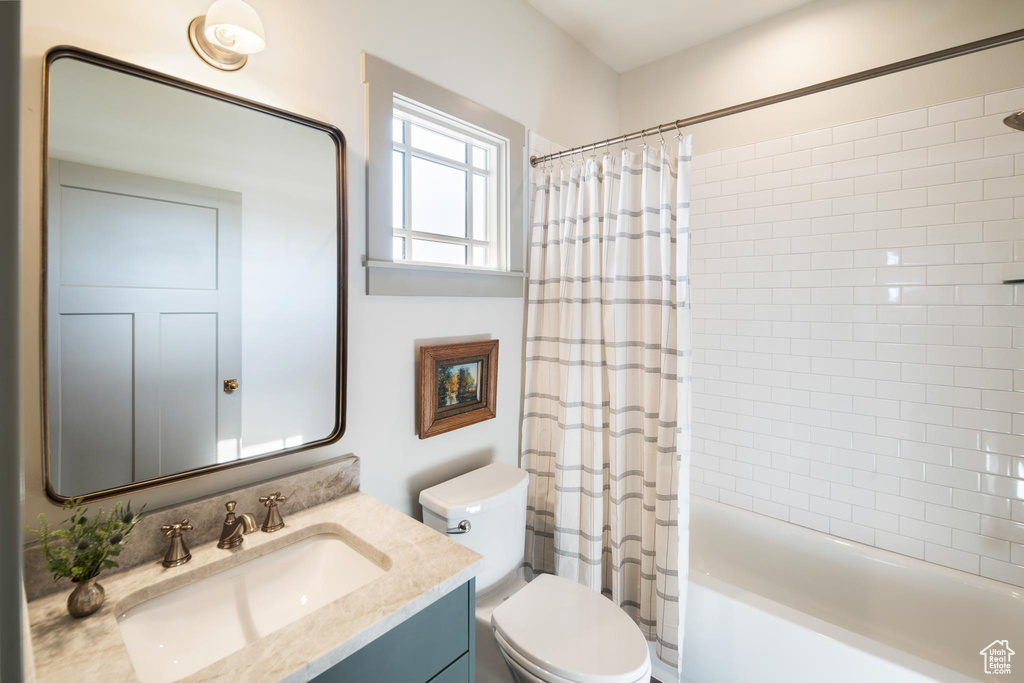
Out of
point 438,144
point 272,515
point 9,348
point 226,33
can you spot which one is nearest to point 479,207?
point 438,144

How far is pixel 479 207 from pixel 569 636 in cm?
167

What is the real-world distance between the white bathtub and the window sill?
1.39m

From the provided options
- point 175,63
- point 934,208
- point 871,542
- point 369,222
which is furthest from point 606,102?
point 871,542

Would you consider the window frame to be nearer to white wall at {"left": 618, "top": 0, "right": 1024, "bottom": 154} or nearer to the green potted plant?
the green potted plant

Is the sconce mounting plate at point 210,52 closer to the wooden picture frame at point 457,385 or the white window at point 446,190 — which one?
the white window at point 446,190

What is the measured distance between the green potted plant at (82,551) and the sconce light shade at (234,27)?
1.13 metres

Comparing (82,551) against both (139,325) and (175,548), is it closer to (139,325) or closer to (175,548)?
(175,548)

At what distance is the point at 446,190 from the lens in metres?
1.92

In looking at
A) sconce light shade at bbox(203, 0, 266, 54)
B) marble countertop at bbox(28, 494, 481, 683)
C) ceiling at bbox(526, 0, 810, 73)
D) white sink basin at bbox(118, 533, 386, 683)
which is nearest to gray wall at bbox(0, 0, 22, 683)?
marble countertop at bbox(28, 494, 481, 683)

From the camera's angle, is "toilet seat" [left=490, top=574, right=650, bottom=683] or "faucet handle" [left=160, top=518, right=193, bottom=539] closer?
"faucet handle" [left=160, top=518, right=193, bottom=539]

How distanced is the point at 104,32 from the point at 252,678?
1.36m

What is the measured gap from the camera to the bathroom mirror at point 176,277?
97cm

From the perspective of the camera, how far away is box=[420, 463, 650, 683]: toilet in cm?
129

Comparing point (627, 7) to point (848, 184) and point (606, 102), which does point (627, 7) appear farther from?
point (848, 184)
